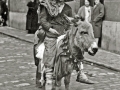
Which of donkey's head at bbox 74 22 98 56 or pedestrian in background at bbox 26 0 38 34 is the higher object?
donkey's head at bbox 74 22 98 56

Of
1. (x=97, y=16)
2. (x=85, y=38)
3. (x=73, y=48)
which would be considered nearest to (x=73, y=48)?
(x=73, y=48)

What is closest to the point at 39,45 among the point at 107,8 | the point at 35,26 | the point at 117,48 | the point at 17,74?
the point at 17,74

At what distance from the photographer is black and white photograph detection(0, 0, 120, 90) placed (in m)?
4.97

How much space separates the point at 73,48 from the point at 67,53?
0.22 meters

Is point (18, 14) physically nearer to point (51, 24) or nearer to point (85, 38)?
point (51, 24)

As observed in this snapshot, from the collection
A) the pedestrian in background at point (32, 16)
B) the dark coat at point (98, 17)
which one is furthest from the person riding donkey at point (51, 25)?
the pedestrian in background at point (32, 16)

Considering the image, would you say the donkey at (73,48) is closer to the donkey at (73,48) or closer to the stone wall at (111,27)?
the donkey at (73,48)

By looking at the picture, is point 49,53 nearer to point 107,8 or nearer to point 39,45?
point 39,45

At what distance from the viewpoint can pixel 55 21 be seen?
5.70 metres

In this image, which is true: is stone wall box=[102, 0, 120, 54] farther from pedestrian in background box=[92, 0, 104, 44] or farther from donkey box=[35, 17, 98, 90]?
donkey box=[35, 17, 98, 90]

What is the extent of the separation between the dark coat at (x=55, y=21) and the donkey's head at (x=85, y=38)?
0.77m

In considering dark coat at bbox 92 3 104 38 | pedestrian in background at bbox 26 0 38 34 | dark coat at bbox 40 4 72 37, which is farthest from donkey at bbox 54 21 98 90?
pedestrian in background at bbox 26 0 38 34

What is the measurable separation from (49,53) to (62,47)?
0.48 meters

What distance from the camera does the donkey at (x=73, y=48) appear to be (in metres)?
4.65
